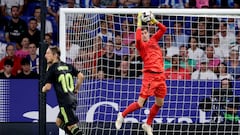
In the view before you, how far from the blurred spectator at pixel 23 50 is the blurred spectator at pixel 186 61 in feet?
9.38

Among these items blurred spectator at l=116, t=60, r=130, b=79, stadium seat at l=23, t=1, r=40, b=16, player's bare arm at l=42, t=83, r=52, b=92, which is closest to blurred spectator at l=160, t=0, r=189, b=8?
blurred spectator at l=116, t=60, r=130, b=79

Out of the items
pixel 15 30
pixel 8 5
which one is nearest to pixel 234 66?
pixel 15 30

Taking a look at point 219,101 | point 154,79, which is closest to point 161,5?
point 219,101

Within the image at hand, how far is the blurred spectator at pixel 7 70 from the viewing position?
13641mm

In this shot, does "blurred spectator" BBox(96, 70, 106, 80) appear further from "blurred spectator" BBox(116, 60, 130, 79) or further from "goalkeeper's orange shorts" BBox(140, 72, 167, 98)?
"goalkeeper's orange shorts" BBox(140, 72, 167, 98)

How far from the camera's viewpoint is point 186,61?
13.1m

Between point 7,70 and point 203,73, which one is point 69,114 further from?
point 7,70

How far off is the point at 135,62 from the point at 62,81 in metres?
2.91

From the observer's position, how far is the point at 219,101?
12.8 m

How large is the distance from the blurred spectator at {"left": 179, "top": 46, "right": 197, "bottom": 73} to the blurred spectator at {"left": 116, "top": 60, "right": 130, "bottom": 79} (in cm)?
92

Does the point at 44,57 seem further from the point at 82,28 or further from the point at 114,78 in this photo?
the point at 114,78

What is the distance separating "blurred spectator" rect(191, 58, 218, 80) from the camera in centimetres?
1296

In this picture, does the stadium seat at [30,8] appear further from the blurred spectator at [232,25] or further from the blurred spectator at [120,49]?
the blurred spectator at [232,25]

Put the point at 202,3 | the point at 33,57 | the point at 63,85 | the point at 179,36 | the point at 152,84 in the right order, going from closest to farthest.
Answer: the point at 63,85, the point at 152,84, the point at 179,36, the point at 33,57, the point at 202,3
